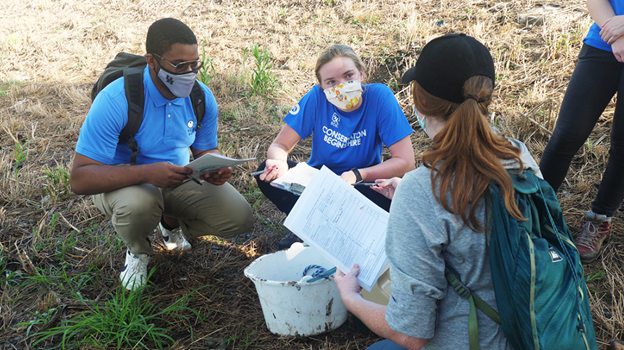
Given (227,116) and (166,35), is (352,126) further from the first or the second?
(227,116)

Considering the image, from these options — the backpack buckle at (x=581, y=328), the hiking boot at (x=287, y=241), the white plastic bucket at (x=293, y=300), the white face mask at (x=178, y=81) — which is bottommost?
the hiking boot at (x=287, y=241)

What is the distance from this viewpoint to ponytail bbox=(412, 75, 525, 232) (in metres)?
1.21

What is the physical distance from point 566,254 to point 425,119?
0.60 m

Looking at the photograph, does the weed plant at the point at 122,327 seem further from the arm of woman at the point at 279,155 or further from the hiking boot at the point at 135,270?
the arm of woman at the point at 279,155

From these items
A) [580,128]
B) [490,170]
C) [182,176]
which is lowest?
[182,176]

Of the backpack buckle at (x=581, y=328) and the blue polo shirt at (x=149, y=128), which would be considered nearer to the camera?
the backpack buckle at (x=581, y=328)

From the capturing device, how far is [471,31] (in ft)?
19.1

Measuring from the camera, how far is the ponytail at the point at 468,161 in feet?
3.98

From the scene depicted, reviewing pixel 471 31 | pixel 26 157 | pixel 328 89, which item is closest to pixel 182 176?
pixel 328 89

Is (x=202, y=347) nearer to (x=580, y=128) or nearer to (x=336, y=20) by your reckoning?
(x=580, y=128)

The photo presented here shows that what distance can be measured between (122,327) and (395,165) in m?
1.85

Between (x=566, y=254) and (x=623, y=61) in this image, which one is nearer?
(x=566, y=254)

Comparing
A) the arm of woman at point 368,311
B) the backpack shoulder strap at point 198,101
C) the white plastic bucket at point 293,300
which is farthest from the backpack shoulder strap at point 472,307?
the backpack shoulder strap at point 198,101

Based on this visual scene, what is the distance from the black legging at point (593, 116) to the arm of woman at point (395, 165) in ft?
3.01
